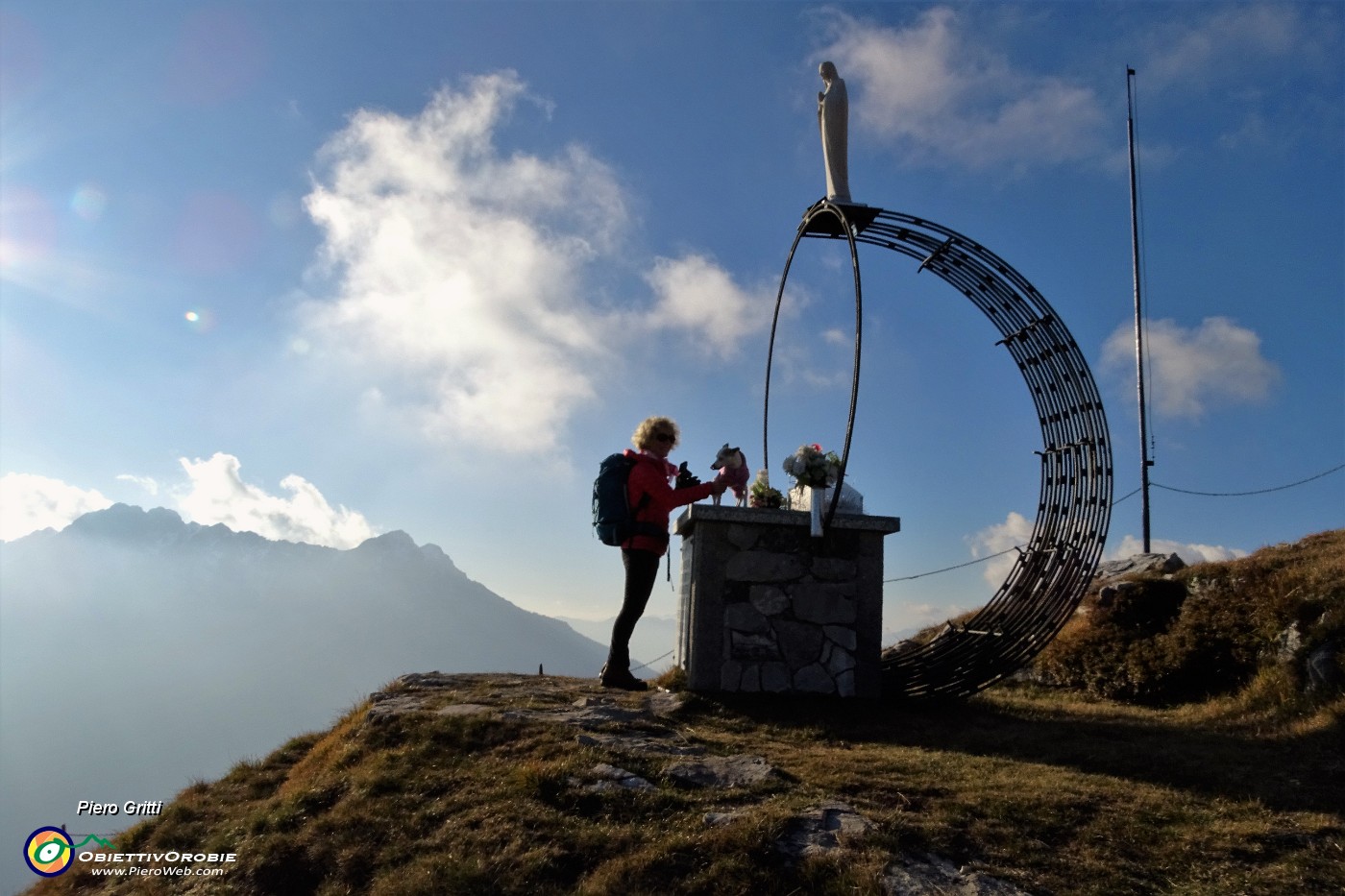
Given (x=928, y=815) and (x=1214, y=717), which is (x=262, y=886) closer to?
(x=928, y=815)

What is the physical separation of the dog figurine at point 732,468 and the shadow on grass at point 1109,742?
79.8 inches

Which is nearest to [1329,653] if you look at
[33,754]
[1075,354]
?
[1075,354]

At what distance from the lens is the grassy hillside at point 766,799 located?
399 cm

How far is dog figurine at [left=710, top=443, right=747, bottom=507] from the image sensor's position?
852 centimetres

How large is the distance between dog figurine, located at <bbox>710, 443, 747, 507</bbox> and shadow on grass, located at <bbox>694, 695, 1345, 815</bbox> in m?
2.03

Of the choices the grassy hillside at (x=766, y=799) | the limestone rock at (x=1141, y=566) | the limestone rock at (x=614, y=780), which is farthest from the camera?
the limestone rock at (x=1141, y=566)

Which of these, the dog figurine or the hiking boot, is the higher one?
the dog figurine

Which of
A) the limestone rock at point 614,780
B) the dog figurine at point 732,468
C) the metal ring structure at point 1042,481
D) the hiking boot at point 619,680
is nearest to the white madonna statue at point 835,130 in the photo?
the metal ring structure at point 1042,481

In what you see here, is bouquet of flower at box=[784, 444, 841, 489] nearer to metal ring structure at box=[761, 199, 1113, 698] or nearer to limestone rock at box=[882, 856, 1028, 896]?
metal ring structure at box=[761, 199, 1113, 698]

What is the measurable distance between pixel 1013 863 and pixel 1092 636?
684 cm

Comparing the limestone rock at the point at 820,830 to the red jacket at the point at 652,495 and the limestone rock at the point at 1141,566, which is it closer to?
the red jacket at the point at 652,495

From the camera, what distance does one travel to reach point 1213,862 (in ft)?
13.2

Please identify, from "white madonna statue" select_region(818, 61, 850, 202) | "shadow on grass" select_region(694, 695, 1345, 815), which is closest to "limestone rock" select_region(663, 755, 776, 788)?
"shadow on grass" select_region(694, 695, 1345, 815)

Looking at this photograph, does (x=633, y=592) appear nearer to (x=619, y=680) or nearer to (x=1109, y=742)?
(x=619, y=680)
